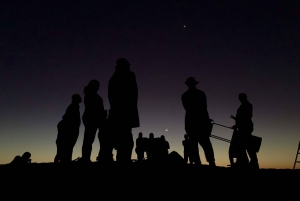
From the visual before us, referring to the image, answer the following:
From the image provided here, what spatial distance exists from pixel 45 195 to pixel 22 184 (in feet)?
3.32

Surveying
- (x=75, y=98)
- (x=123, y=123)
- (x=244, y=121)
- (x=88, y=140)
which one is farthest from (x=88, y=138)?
(x=244, y=121)

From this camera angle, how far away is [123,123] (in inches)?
138

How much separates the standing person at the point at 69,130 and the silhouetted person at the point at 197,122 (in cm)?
358

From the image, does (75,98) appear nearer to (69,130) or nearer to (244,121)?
(69,130)

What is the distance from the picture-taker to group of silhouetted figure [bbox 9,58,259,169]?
3.53m

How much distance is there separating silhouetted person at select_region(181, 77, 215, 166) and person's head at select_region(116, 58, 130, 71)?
200 centimetres

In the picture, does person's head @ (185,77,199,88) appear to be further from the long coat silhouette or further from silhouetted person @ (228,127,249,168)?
silhouetted person @ (228,127,249,168)

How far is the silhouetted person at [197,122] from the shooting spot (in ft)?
15.8

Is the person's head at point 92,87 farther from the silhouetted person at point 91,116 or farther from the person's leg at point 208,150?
the person's leg at point 208,150

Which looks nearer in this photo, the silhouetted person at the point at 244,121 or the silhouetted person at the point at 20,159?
the silhouetted person at the point at 244,121

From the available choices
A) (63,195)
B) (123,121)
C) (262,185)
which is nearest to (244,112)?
(262,185)

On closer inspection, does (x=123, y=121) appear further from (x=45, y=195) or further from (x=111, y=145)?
(x=45, y=195)

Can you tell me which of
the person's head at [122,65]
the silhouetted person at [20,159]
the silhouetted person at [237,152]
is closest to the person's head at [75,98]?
the silhouetted person at [20,159]

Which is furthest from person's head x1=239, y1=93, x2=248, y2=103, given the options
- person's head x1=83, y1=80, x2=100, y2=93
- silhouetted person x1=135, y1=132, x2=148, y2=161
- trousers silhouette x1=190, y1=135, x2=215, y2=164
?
silhouetted person x1=135, y1=132, x2=148, y2=161
